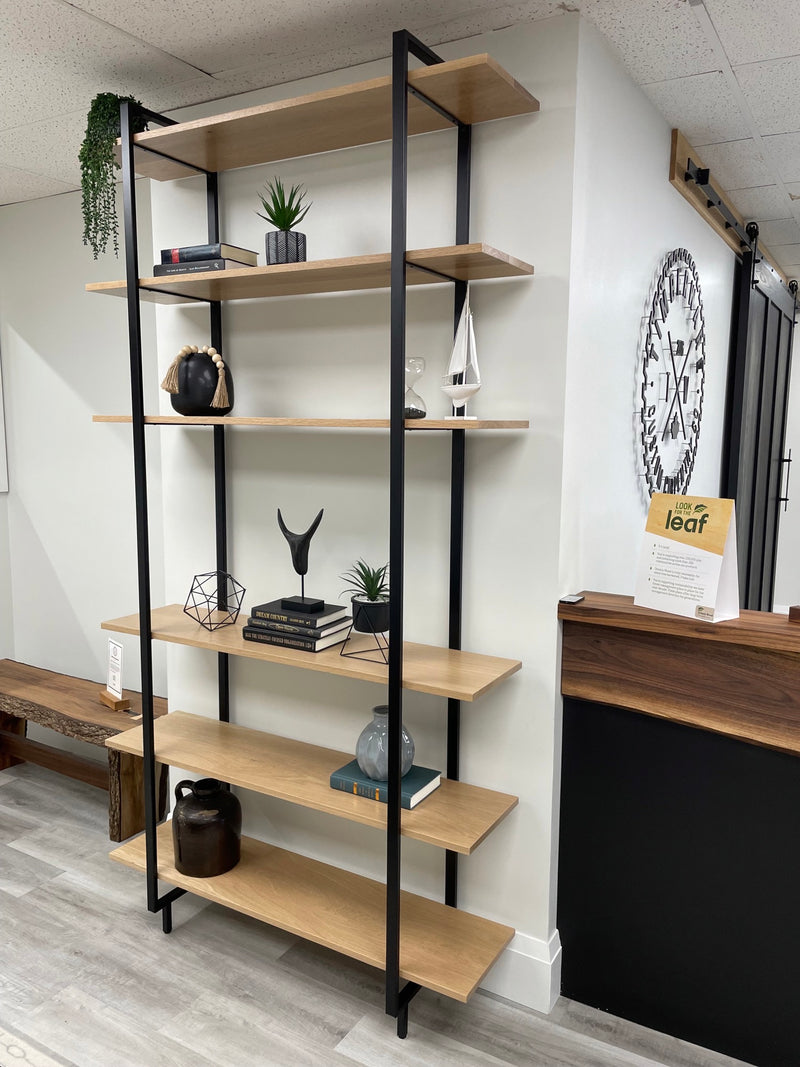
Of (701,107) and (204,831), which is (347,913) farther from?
(701,107)

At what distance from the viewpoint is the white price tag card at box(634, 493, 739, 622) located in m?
1.79

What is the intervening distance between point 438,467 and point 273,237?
692mm

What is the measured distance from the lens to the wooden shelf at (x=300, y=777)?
1.84 m

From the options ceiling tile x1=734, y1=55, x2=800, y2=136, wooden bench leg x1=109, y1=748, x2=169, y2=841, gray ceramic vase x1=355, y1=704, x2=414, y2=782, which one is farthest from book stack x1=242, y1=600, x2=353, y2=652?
ceiling tile x1=734, y1=55, x2=800, y2=136

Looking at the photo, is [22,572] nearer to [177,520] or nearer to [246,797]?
[177,520]

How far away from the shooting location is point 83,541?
348 cm

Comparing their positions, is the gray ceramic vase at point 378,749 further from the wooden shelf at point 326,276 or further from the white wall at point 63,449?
the white wall at point 63,449

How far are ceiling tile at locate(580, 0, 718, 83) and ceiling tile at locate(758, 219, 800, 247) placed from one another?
1.81 metres

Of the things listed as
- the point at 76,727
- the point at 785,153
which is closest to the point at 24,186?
the point at 76,727

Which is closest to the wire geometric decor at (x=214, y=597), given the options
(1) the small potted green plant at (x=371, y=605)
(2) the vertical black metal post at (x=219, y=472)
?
(2) the vertical black metal post at (x=219, y=472)

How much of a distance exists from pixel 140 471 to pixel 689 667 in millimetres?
1466

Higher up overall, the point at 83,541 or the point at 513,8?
the point at 513,8

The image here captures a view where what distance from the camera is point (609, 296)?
2111 millimetres

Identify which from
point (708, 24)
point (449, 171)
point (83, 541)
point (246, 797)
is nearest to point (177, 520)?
point (246, 797)
